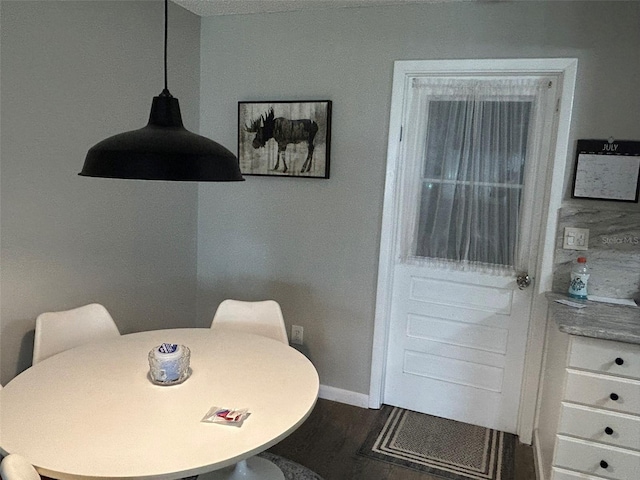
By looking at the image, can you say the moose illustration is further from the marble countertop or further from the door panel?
the marble countertop

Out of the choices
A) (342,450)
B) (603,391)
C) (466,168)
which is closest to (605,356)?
(603,391)

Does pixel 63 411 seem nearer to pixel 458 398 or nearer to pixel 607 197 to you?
pixel 458 398

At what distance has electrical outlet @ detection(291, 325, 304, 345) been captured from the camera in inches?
119

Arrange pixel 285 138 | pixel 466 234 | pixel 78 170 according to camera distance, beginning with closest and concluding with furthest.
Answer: pixel 78 170 < pixel 466 234 < pixel 285 138

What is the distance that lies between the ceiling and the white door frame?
1.23ft

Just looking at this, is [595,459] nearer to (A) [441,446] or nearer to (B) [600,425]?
(B) [600,425]

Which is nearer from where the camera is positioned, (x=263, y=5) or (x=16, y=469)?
(x=16, y=469)

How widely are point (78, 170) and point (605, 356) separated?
244 cm

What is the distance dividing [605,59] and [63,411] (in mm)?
2661

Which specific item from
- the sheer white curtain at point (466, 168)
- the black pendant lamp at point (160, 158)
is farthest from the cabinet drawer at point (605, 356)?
the black pendant lamp at point (160, 158)

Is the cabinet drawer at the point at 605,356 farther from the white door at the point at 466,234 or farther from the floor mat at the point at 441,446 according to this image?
the floor mat at the point at 441,446

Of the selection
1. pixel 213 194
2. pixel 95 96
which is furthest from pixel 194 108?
pixel 95 96

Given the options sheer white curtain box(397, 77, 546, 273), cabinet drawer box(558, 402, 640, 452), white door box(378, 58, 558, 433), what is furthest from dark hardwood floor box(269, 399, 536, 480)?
sheer white curtain box(397, 77, 546, 273)

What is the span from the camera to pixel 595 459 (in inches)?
76.0
